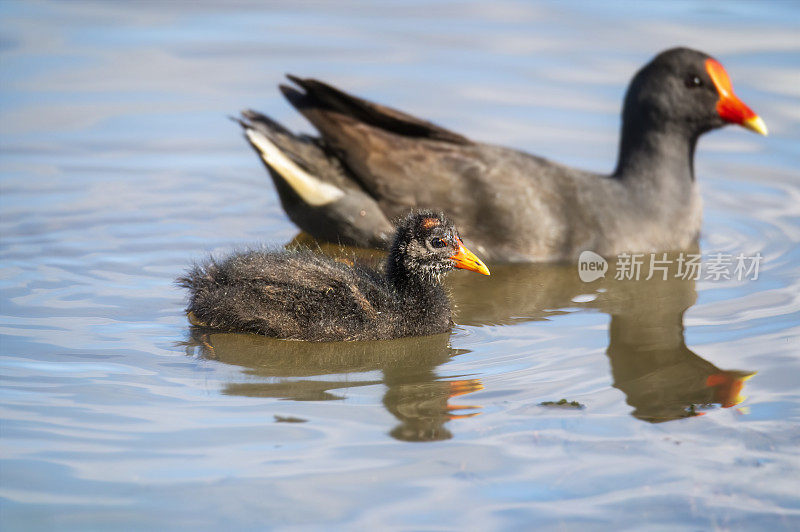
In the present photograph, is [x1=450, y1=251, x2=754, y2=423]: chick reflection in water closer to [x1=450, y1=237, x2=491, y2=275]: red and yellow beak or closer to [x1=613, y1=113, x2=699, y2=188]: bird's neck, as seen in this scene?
[x1=450, y1=237, x2=491, y2=275]: red and yellow beak

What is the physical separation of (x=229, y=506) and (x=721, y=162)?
6912mm

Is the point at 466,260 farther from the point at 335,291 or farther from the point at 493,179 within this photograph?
the point at 493,179

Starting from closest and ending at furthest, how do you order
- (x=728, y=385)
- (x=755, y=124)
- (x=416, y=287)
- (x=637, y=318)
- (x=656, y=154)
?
(x=728, y=385)
(x=416, y=287)
(x=637, y=318)
(x=755, y=124)
(x=656, y=154)

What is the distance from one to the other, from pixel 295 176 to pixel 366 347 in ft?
7.00

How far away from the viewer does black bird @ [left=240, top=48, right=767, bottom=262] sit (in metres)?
7.93

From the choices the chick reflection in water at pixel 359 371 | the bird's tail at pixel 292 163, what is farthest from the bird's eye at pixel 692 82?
the chick reflection in water at pixel 359 371

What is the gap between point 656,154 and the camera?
336 inches

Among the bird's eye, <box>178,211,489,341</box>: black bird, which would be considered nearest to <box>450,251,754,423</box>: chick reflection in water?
<box>178,211,489,341</box>: black bird

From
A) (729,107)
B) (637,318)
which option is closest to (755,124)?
(729,107)

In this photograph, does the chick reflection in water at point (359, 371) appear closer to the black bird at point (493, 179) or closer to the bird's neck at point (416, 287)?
the bird's neck at point (416, 287)

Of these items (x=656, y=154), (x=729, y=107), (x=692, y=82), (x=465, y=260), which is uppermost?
(x=692, y=82)

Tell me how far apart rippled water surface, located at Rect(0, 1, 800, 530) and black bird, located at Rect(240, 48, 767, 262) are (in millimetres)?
354

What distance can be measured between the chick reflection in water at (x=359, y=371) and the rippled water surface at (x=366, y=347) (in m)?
0.02

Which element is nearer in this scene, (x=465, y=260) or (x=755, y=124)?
(x=465, y=260)
